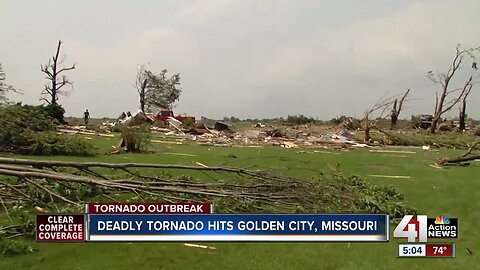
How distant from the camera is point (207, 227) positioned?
3.85 meters

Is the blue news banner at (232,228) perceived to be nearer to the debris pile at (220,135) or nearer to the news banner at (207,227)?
the news banner at (207,227)

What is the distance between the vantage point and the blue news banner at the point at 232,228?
3768 mm

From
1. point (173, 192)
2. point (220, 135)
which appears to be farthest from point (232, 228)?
Result: point (220, 135)

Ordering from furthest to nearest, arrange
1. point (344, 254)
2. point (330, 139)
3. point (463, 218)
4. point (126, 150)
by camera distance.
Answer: point (330, 139), point (126, 150), point (463, 218), point (344, 254)

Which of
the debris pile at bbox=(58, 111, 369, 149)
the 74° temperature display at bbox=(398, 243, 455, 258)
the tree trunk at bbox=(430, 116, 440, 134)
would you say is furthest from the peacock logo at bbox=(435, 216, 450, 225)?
the tree trunk at bbox=(430, 116, 440, 134)

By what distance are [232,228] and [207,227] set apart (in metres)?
0.22

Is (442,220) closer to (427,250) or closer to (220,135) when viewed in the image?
(427,250)

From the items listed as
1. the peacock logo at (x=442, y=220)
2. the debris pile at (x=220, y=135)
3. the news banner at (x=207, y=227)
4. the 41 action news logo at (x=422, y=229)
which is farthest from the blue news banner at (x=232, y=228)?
the debris pile at (x=220, y=135)

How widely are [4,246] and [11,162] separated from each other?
112 cm

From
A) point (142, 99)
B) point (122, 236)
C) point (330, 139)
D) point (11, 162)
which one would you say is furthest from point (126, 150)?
point (142, 99)

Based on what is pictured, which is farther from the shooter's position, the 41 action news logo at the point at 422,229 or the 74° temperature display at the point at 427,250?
the 41 action news logo at the point at 422,229

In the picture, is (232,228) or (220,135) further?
(220,135)

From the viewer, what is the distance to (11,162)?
4289 millimetres

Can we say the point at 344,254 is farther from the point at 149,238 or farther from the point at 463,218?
the point at 463,218
